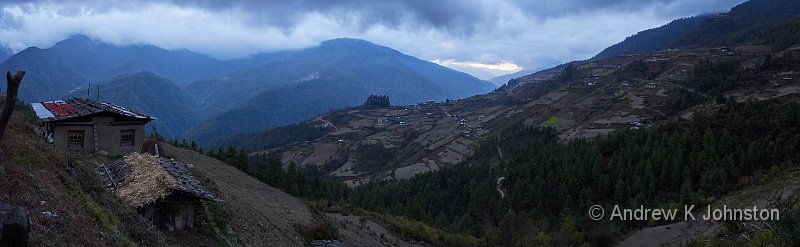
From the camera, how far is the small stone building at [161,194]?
16922mm

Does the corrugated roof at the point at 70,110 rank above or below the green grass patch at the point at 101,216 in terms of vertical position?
above

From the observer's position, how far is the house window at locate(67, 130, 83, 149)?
89.3 feet

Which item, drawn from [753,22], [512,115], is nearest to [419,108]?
[512,115]

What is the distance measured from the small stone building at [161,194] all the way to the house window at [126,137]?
436 inches

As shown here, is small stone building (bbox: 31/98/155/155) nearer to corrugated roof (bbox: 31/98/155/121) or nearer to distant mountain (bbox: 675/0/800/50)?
corrugated roof (bbox: 31/98/155/121)

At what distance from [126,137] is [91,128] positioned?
200 cm

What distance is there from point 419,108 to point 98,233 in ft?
582

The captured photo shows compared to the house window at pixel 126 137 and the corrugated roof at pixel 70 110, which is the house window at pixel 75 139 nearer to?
the corrugated roof at pixel 70 110

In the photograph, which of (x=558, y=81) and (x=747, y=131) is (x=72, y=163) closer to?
(x=747, y=131)

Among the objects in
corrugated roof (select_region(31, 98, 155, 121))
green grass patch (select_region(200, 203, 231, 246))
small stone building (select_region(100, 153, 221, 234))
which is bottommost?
green grass patch (select_region(200, 203, 231, 246))

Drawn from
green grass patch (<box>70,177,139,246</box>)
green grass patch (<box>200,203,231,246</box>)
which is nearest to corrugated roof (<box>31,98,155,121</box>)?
green grass patch (<box>200,203,231,246</box>)

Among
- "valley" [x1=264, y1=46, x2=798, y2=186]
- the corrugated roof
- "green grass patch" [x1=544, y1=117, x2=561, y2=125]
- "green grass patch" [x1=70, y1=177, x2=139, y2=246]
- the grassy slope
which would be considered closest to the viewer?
the grassy slope

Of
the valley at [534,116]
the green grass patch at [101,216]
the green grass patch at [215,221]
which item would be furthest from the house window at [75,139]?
the valley at [534,116]

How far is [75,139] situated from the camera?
27422 mm
